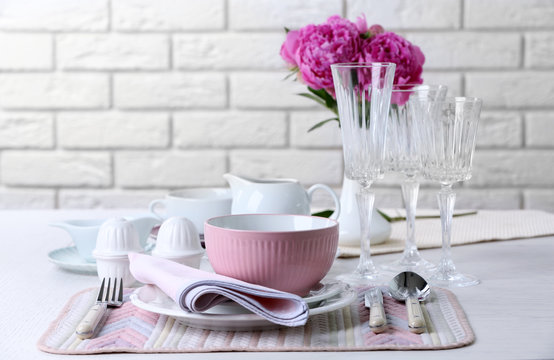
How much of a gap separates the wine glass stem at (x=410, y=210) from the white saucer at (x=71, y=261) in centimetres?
48

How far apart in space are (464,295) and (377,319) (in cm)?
22

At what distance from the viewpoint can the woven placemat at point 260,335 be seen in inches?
25.6

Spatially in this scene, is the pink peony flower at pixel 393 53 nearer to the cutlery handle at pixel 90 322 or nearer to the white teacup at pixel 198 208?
the white teacup at pixel 198 208

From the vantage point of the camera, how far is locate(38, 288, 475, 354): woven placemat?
65 cm

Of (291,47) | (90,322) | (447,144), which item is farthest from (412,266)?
(90,322)

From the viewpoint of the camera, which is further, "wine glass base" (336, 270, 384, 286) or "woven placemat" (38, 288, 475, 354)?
"wine glass base" (336, 270, 384, 286)

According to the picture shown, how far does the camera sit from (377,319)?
0.70m

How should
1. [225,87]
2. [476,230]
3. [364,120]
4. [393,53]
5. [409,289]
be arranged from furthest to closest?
[225,87] → [476,230] → [393,53] → [364,120] → [409,289]

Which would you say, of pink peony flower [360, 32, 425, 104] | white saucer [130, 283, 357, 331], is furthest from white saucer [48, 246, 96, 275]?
pink peony flower [360, 32, 425, 104]

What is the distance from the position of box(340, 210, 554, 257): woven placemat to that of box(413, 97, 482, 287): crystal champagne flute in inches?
7.7

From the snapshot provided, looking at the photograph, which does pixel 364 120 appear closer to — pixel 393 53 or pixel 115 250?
pixel 393 53

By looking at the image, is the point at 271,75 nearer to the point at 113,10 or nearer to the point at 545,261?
the point at 113,10

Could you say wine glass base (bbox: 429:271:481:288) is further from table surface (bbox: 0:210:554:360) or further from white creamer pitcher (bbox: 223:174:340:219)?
white creamer pitcher (bbox: 223:174:340:219)

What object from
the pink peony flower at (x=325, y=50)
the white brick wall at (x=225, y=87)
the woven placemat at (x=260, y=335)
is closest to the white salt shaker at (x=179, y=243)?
the woven placemat at (x=260, y=335)
